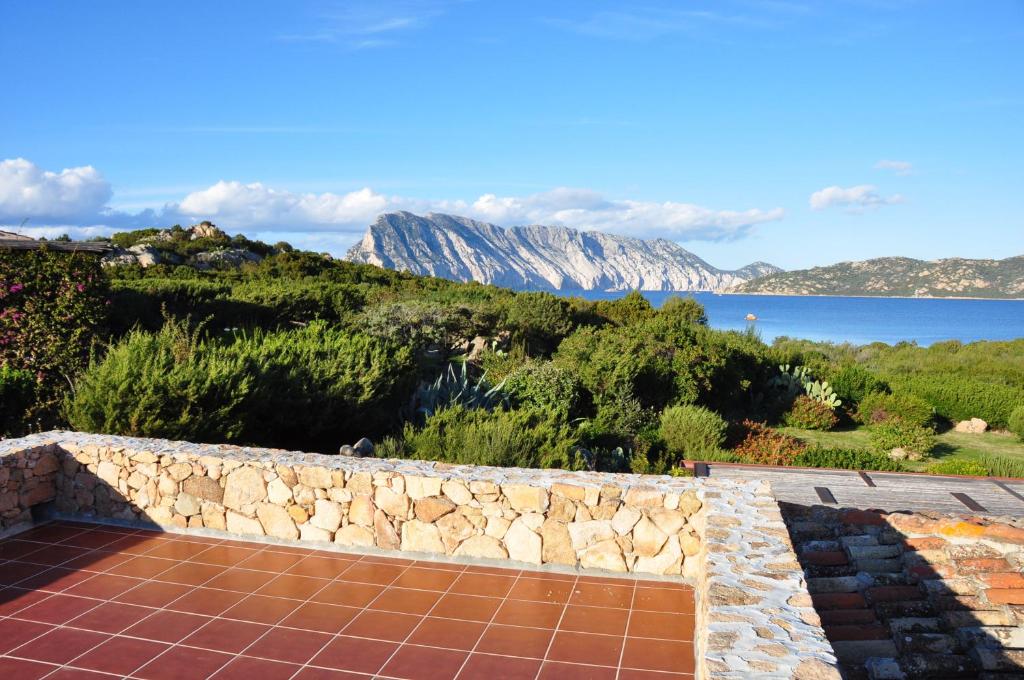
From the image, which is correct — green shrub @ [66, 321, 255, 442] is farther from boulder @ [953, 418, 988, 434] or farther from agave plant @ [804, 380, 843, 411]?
boulder @ [953, 418, 988, 434]

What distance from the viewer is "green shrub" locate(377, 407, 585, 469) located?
7395 mm

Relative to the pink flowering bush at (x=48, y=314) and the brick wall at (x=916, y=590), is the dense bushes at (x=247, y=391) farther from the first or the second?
the brick wall at (x=916, y=590)

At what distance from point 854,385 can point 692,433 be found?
6749 mm

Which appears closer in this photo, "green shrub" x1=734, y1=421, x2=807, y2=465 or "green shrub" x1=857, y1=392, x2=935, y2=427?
"green shrub" x1=734, y1=421, x2=807, y2=465

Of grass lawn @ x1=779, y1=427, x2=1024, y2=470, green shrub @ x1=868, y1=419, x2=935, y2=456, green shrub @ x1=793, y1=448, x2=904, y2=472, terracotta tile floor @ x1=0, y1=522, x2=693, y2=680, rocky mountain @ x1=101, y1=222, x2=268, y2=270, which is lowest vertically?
grass lawn @ x1=779, y1=427, x2=1024, y2=470

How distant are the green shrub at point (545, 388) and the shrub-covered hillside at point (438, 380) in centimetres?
4

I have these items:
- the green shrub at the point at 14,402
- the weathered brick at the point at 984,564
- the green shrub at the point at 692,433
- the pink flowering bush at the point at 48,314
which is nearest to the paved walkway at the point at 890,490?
the green shrub at the point at 692,433

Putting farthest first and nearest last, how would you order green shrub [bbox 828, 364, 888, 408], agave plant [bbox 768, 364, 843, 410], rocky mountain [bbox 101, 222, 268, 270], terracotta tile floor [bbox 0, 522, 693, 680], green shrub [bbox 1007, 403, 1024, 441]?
rocky mountain [bbox 101, 222, 268, 270] → green shrub [bbox 828, 364, 888, 408] → agave plant [bbox 768, 364, 843, 410] → green shrub [bbox 1007, 403, 1024, 441] → terracotta tile floor [bbox 0, 522, 693, 680]

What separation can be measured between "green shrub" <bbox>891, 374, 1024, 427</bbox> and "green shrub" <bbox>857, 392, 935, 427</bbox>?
1.88 feet

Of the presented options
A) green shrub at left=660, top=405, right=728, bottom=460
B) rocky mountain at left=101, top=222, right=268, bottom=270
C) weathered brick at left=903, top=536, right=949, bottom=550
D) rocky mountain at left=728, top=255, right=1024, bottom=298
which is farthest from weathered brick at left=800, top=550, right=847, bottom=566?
rocky mountain at left=728, top=255, right=1024, bottom=298

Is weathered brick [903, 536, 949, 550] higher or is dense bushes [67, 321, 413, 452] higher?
dense bushes [67, 321, 413, 452]

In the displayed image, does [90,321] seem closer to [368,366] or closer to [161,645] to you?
[368,366]

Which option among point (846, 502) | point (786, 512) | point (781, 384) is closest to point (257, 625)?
point (786, 512)

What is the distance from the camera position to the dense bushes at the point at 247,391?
7.17 metres
